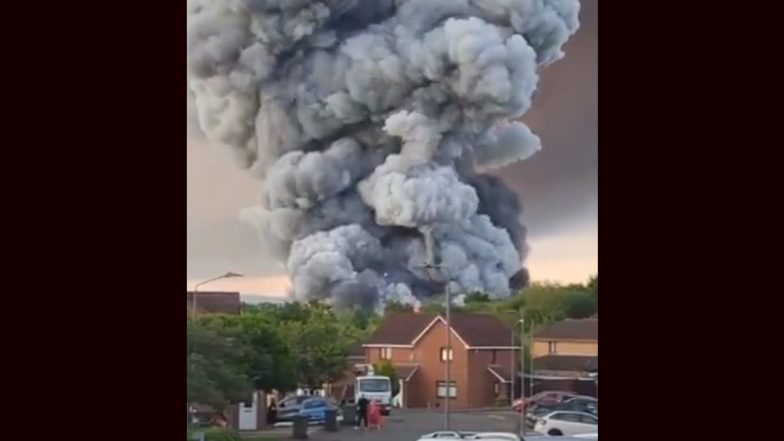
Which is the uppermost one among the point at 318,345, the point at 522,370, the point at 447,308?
the point at 447,308

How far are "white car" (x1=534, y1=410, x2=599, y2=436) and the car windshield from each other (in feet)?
2.03

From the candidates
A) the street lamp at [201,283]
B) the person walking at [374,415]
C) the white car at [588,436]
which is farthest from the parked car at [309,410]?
the white car at [588,436]

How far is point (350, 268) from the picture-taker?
3.85 m

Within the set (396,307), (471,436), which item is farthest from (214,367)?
(471,436)

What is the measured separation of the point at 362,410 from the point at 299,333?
0.39 m

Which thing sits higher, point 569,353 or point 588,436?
point 569,353

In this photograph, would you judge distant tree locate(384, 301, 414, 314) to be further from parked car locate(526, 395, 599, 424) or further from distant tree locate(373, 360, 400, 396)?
parked car locate(526, 395, 599, 424)

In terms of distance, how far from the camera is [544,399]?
3.87 m

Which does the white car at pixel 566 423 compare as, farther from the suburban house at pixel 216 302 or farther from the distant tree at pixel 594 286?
the suburban house at pixel 216 302

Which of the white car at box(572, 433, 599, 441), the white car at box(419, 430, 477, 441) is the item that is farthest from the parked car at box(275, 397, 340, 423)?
the white car at box(572, 433, 599, 441)

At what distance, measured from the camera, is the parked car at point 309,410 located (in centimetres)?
381

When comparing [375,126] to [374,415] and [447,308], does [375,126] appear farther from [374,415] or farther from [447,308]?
[374,415]
